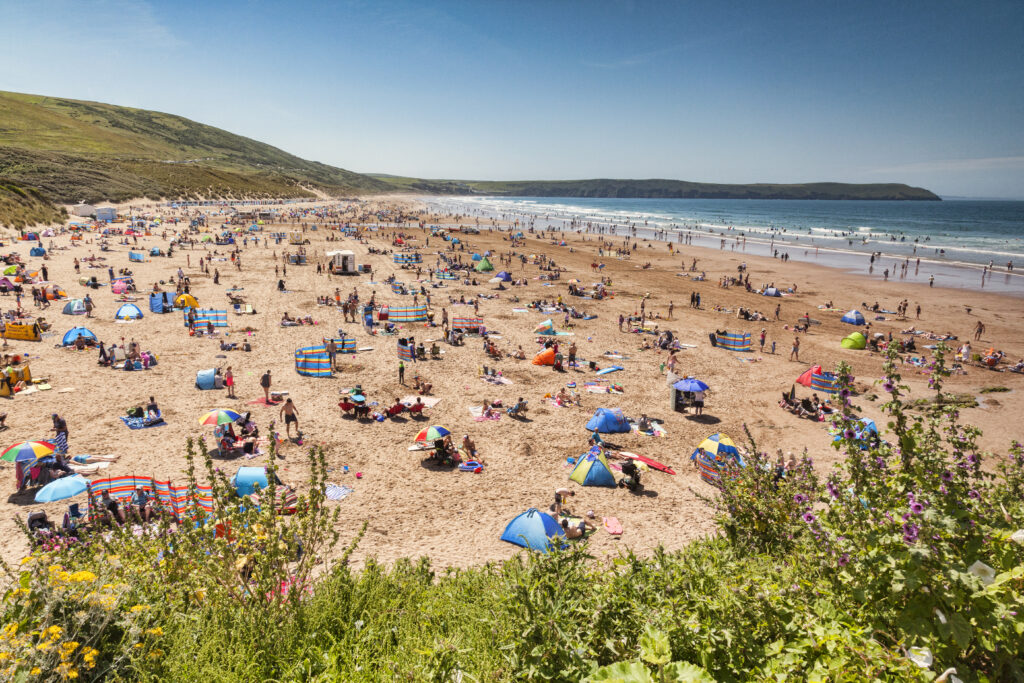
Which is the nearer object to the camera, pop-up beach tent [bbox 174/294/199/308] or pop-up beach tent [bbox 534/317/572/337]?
pop-up beach tent [bbox 534/317/572/337]

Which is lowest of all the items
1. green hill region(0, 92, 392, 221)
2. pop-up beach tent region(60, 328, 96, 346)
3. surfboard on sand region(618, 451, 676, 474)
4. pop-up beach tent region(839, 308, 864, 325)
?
surfboard on sand region(618, 451, 676, 474)

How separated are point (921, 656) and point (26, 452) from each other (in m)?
16.7

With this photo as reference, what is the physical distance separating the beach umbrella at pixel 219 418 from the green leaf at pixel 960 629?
16.3 meters

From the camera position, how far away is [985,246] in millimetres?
72500

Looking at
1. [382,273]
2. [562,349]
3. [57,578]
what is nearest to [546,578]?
[57,578]

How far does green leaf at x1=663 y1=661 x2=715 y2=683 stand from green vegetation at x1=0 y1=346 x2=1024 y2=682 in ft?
0.05

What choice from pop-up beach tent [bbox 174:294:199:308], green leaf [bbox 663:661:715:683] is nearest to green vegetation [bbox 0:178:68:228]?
pop-up beach tent [bbox 174:294:199:308]

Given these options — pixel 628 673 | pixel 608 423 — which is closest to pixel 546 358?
pixel 608 423

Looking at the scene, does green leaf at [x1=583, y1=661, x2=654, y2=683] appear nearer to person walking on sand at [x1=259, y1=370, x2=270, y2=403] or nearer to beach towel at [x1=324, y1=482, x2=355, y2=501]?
beach towel at [x1=324, y1=482, x2=355, y2=501]

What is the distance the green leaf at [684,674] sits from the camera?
314cm

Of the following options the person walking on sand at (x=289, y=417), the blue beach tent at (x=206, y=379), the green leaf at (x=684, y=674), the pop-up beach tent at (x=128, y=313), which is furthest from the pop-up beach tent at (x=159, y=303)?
the green leaf at (x=684, y=674)

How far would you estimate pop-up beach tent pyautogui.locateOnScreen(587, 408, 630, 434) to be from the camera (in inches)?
659

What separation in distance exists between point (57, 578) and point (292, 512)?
263 inches

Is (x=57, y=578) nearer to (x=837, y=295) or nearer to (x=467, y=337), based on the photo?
(x=467, y=337)
